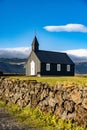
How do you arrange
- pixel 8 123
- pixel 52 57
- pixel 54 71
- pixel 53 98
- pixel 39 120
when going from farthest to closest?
pixel 52 57
pixel 54 71
pixel 53 98
pixel 39 120
pixel 8 123

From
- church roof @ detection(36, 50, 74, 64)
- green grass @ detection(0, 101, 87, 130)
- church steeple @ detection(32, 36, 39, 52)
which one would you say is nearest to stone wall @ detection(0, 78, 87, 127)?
green grass @ detection(0, 101, 87, 130)

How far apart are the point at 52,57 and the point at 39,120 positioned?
61.7 m

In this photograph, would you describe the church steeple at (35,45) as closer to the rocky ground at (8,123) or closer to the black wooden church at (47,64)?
the black wooden church at (47,64)

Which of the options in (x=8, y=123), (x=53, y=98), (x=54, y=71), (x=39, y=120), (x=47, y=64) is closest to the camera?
(x=8, y=123)

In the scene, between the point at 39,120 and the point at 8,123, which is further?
the point at 39,120

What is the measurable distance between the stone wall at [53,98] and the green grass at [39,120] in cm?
27

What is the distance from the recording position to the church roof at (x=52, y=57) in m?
76.5

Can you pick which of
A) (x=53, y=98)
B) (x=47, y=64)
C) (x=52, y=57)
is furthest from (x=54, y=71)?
(x=53, y=98)

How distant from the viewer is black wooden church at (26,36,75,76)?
75.8m

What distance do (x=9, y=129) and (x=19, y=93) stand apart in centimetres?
730

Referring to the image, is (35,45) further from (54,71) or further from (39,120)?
(39,120)

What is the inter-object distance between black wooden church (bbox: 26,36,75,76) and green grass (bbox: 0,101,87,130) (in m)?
54.7

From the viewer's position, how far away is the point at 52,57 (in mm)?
78375

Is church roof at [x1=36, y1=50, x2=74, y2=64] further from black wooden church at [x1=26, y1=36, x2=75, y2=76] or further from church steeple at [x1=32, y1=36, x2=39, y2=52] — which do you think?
church steeple at [x1=32, y1=36, x2=39, y2=52]
